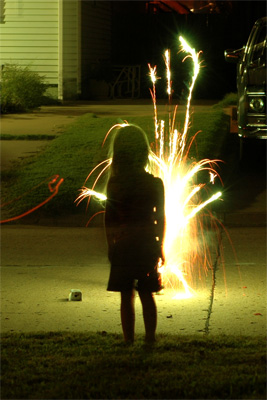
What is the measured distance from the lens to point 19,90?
21.4m

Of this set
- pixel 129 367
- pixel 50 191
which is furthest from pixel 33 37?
pixel 129 367

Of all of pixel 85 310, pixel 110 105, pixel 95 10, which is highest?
pixel 95 10

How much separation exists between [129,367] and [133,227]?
97cm

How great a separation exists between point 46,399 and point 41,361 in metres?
0.73

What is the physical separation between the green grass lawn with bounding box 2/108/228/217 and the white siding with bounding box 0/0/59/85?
7.48m

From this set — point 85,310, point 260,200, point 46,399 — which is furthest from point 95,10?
point 46,399

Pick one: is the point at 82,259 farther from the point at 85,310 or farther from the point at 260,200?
the point at 260,200

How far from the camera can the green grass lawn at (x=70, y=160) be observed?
11.3m

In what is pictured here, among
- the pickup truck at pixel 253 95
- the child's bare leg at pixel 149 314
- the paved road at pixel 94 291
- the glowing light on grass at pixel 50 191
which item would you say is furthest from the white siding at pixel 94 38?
the child's bare leg at pixel 149 314

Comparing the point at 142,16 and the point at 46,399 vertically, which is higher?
the point at 142,16

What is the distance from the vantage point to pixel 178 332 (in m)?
6.05

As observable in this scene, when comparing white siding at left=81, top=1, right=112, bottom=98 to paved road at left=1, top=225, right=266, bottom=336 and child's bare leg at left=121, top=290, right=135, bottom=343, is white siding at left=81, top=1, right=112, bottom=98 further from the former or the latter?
child's bare leg at left=121, top=290, right=135, bottom=343

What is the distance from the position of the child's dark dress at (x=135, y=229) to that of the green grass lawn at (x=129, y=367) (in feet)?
1.55

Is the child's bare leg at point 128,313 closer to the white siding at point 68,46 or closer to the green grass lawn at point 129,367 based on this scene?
the green grass lawn at point 129,367
